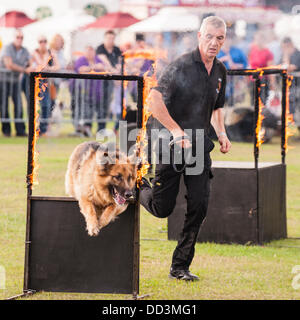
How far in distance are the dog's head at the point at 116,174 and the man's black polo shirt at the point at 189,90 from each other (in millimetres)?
718

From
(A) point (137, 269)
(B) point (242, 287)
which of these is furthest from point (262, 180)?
(A) point (137, 269)

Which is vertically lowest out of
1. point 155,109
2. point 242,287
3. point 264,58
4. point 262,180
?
point 242,287

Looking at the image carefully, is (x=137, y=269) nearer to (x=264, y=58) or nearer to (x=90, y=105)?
(x=90, y=105)

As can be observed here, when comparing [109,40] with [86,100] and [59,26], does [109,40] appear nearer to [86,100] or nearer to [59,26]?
[86,100]

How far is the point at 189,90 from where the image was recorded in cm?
702

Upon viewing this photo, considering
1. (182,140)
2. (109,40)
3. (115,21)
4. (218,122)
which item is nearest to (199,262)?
(218,122)

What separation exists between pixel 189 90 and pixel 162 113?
13.3 inches

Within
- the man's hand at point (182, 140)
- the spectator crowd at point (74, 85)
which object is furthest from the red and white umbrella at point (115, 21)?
the man's hand at point (182, 140)

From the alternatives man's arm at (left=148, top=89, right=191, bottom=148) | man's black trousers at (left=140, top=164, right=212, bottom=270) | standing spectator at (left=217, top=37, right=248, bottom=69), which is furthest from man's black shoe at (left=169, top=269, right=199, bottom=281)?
standing spectator at (left=217, top=37, right=248, bottom=69)

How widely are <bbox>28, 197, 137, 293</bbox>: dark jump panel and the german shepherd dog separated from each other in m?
0.06

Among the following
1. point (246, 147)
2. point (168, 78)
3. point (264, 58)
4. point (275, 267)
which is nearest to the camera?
point (168, 78)

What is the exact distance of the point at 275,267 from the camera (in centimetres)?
799

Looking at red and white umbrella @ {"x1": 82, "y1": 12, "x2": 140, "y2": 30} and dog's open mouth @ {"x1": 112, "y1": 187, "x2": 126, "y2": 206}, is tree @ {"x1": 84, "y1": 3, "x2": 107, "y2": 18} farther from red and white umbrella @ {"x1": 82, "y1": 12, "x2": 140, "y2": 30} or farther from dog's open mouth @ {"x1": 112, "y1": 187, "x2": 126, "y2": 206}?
dog's open mouth @ {"x1": 112, "y1": 187, "x2": 126, "y2": 206}
